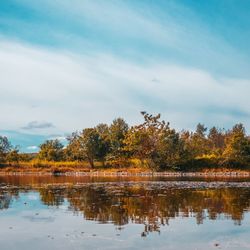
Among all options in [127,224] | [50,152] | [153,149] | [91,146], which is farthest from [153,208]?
[50,152]

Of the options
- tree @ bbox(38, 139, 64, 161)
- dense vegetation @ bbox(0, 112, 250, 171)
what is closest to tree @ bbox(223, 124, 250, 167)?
dense vegetation @ bbox(0, 112, 250, 171)

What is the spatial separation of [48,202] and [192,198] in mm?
10272

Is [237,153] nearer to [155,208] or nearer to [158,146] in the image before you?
[158,146]

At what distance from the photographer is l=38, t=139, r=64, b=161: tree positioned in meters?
Answer: 114

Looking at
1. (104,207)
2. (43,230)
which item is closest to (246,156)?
(104,207)

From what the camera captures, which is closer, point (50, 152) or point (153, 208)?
point (153, 208)

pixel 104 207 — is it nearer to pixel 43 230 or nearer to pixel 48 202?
pixel 48 202

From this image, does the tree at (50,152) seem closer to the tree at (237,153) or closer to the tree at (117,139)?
the tree at (117,139)

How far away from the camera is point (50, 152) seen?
113750mm

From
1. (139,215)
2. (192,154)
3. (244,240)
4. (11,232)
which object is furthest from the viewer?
(192,154)

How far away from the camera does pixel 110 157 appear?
99.4 meters

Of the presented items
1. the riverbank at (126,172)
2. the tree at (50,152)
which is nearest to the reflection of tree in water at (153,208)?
the riverbank at (126,172)

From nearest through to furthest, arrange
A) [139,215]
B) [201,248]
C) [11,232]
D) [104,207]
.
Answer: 1. [201,248]
2. [11,232]
3. [139,215]
4. [104,207]

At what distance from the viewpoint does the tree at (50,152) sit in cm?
11392
